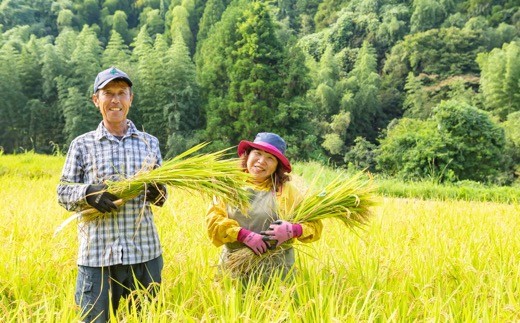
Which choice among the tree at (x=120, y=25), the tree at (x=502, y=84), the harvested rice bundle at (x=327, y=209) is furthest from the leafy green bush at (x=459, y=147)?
the tree at (x=120, y=25)

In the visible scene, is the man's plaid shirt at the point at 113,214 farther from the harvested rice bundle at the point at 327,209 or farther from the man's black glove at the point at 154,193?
the harvested rice bundle at the point at 327,209

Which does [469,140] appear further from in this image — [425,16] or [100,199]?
[425,16]

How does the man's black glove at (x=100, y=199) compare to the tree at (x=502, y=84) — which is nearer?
the man's black glove at (x=100, y=199)

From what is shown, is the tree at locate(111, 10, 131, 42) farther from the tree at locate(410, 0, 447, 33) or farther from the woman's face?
the woman's face

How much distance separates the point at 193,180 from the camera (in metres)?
2.02

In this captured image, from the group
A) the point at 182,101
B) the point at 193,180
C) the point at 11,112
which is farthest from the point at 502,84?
the point at 193,180

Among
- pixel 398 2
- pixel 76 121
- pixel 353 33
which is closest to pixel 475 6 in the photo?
pixel 398 2

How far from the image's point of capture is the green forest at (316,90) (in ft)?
61.3

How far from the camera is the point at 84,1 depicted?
5281 centimetres

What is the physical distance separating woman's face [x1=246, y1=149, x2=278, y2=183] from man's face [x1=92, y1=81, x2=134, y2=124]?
0.61 m

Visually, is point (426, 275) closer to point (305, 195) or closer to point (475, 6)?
point (305, 195)

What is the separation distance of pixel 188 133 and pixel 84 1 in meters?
33.9

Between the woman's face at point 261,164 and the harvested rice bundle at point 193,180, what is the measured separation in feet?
0.22

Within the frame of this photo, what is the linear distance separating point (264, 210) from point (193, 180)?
1.28ft
